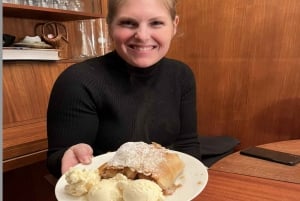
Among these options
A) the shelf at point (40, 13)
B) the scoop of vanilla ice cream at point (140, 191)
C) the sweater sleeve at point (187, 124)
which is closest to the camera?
the scoop of vanilla ice cream at point (140, 191)

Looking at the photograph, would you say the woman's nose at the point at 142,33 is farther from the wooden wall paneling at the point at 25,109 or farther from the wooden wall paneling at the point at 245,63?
the wooden wall paneling at the point at 245,63

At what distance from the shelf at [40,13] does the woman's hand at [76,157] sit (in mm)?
1088

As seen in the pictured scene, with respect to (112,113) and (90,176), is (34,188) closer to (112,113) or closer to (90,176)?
(112,113)

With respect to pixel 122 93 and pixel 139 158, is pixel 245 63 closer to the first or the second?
pixel 122 93

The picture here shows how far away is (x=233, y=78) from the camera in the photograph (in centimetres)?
217

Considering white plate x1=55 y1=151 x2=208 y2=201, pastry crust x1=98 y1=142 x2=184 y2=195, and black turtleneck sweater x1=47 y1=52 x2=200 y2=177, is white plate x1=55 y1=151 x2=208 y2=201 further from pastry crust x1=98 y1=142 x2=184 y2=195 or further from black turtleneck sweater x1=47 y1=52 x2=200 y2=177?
black turtleneck sweater x1=47 y1=52 x2=200 y2=177

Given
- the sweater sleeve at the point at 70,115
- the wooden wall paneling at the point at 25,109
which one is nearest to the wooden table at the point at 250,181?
A: the sweater sleeve at the point at 70,115

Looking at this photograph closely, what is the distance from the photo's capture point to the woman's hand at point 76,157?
794mm

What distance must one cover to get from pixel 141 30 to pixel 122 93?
0.22 meters

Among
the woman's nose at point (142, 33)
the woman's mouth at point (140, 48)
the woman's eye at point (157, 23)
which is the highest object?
the woman's eye at point (157, 23)

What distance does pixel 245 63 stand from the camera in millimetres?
2111

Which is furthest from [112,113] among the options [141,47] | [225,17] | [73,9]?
[225,17]

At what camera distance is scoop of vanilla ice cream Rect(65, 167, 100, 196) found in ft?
2.16

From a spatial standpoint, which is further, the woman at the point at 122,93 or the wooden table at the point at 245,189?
the woman at the point at 122,93
